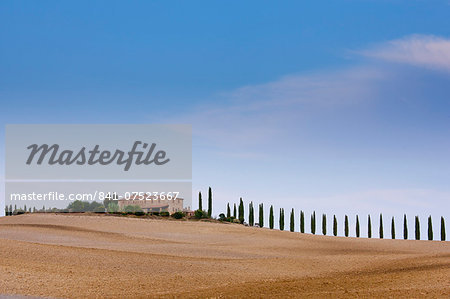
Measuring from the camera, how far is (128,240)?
4588cm

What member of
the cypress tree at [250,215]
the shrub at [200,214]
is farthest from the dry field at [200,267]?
the cypress tree at [250,215]

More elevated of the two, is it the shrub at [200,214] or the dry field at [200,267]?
the shrub at [200,214]

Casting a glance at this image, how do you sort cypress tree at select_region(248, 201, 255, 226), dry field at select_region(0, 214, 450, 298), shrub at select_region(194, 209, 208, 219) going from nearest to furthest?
dry field at select_region(0, 214, 450, 298) < shrub at select_region(194, 209, 208, 219) < cypress tree at select_region(248, 201, 255, 226)

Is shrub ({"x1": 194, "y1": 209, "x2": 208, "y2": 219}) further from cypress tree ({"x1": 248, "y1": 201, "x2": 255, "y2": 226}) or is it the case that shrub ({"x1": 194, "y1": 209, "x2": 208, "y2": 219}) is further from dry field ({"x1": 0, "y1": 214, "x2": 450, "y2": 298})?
dry field ({"x1": 0, "y1": 214, "x2": 450, "y2": 298})

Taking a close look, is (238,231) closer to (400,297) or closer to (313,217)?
(313,217)

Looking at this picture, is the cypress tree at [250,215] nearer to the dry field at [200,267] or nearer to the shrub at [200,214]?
the shrub at [200,214]

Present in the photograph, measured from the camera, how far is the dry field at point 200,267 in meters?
21.8

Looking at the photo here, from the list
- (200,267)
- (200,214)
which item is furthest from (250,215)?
(200,267)

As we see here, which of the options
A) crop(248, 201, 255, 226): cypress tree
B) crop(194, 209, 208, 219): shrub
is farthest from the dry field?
crop(248, 201, 255, 226): cypress tree

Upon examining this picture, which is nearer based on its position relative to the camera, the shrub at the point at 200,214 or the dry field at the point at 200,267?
the dry field at the point at 200,267

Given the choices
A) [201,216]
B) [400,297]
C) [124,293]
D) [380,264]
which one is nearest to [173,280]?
[124,293]

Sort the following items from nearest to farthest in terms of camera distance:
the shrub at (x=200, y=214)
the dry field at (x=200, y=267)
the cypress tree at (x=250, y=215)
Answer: the dry field at (x=200, y=267), the shrub at (x=200, y=214), the cypress tree at (x=250, y=215)

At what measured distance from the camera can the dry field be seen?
858 inches

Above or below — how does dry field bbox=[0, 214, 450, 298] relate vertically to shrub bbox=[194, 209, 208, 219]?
below
